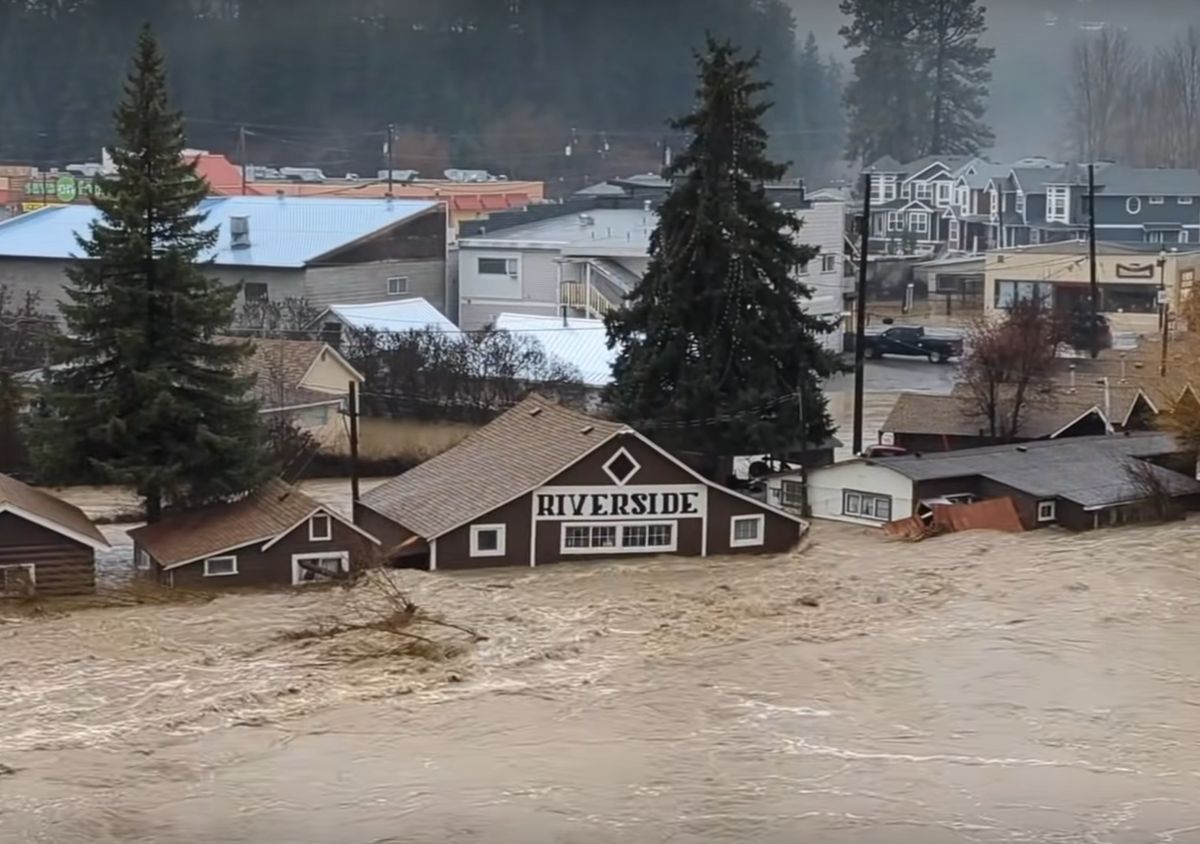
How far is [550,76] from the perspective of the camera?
2.88m

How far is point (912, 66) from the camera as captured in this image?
15.7 feet

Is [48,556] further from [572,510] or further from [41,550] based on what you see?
[572,510]

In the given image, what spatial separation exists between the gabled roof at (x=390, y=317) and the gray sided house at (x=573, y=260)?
2.52 ft

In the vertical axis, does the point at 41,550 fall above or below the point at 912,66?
below

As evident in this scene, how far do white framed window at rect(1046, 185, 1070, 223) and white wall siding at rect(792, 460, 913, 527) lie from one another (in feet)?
28.4

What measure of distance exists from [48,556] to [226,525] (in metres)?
0.67

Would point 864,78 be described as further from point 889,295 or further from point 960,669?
point 889,295

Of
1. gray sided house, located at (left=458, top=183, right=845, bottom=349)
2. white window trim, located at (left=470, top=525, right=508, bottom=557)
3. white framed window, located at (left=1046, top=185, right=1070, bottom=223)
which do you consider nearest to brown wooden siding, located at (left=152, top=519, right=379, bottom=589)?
white window trim, located at (left=470, top=525, right=508, bottom=557)

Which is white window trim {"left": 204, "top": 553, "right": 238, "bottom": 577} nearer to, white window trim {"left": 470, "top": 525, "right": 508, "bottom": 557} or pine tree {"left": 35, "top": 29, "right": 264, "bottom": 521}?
pine tree {"left": 35, "top": 29, "right": 264, "bottom": 521}

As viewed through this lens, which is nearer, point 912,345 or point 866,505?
point 866,505

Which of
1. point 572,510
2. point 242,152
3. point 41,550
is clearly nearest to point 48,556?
point 41,550

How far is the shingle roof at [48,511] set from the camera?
5.89 m

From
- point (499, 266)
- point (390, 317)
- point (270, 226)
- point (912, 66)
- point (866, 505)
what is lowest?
point (866, 505)

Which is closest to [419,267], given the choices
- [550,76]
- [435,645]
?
[435,645]
